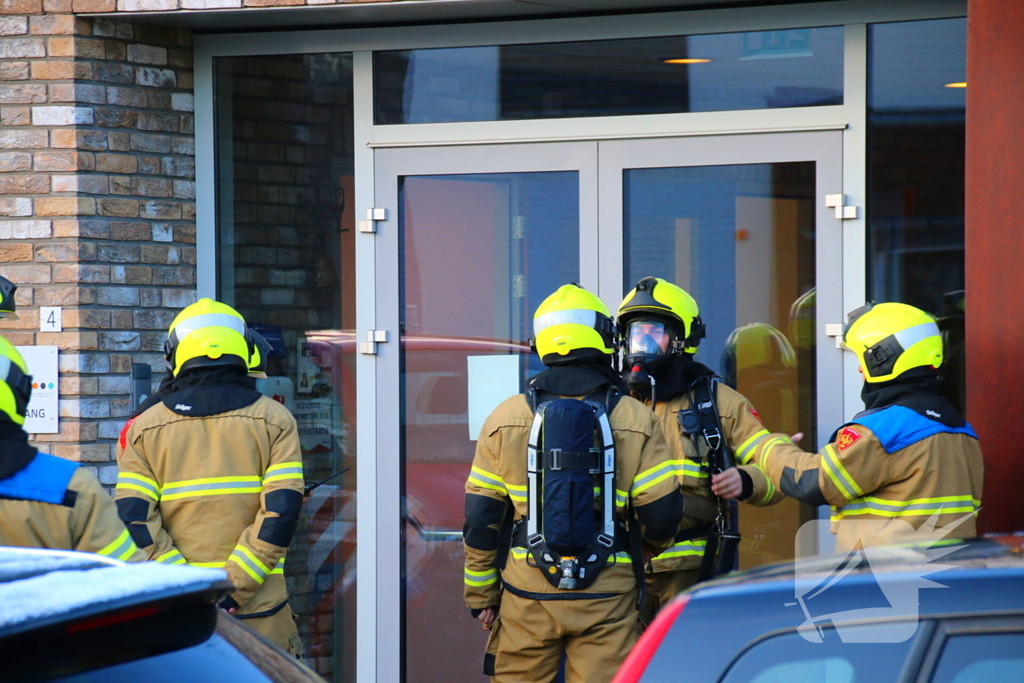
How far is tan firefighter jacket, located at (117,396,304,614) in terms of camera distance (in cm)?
395

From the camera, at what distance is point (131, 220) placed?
5.17 metres

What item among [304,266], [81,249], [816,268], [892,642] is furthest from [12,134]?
[892,642]

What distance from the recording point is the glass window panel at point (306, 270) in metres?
5.49

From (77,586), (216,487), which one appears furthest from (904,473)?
(77,586)

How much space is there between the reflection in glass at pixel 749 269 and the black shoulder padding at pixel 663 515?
57.3 inches

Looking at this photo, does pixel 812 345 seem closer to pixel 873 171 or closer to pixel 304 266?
pixel 873 171

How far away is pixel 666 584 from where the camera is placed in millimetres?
4348

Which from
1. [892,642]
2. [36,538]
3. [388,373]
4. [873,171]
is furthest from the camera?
[388,373]

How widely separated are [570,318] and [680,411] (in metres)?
0.75

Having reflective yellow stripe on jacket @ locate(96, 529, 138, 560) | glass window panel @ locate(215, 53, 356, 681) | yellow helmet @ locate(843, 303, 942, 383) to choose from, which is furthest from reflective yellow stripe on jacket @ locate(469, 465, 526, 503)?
glass window panel @ locate(215, 53, 356, 681)

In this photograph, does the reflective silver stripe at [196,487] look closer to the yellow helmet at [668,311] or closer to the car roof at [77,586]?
the yellow helmet at [668,311]

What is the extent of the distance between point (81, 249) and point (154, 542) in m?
1.69

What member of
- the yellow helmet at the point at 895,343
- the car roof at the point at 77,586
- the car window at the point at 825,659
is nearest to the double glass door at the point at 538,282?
the yellow helmet at the point at 895,343

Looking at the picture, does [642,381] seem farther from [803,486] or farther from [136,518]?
[136,518]
